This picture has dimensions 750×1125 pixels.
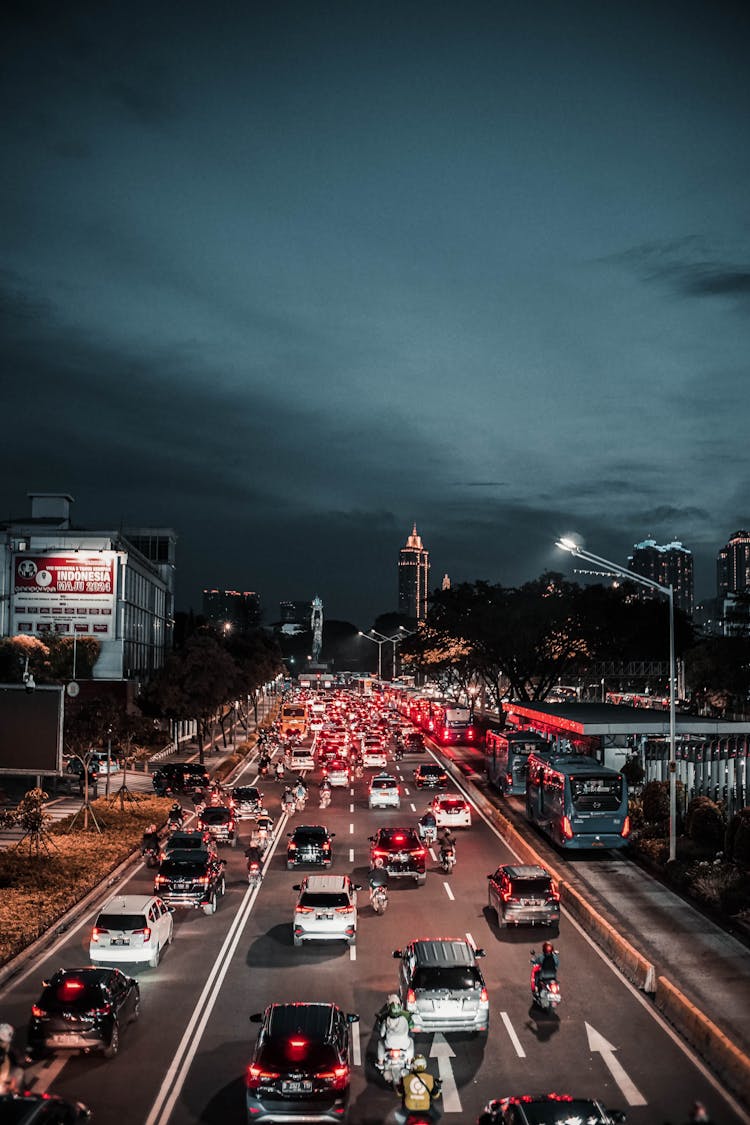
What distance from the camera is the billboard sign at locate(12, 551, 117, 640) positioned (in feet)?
258

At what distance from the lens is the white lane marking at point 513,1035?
16716mm

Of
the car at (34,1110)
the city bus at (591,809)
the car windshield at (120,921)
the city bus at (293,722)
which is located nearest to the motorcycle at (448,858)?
the city bus at (591,809)

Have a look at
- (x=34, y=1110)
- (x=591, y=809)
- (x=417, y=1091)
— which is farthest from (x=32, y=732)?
(x=417, y=1091)

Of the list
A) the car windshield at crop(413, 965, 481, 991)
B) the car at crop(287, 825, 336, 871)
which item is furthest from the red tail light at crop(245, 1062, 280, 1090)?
the car at crop(287, 825, 336, 871)

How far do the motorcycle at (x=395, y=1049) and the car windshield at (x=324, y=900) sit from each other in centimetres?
854

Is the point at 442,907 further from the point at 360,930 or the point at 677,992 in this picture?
the point at 677,992

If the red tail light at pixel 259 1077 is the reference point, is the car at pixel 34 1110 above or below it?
above

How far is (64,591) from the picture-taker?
259 ft

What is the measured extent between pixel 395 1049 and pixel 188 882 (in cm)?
1307

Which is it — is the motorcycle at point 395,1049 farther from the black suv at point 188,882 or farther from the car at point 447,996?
the black suv at point 188,882

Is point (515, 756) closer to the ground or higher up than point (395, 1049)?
higher up

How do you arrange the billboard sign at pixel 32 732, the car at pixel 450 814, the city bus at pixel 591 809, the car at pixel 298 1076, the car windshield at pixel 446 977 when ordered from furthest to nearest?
the car at pixel 450 814 → the city bus at pixel 591 809 → the billboard sign at pixel 32 732 → the car windshield at pixel 446 977 → the car at pixel 298 1076

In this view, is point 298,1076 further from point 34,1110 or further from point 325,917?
point 325,917

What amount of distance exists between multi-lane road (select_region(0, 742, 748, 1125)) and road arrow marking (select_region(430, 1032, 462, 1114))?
3cm
